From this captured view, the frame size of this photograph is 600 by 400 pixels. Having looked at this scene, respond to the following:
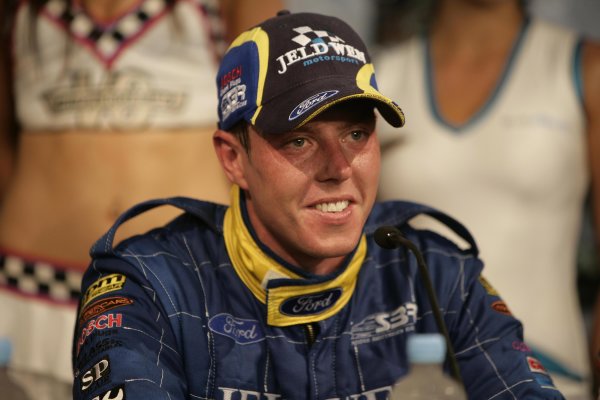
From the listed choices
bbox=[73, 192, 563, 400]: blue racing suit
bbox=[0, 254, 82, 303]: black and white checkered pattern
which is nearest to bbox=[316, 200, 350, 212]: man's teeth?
bbox=[73, 192, 563, 400]: blue racing suit

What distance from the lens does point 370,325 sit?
171cm

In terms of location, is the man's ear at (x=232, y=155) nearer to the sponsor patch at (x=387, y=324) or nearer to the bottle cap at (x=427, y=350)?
the sponsor patch at (x=387, y=324)

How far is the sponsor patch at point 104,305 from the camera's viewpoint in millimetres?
1566

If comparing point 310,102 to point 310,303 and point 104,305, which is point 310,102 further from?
point 104,305

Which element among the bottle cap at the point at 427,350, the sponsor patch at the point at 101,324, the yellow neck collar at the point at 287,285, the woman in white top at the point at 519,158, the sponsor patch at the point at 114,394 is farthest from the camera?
the woman in white top at the point at 519,158

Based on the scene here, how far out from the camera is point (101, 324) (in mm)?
1536

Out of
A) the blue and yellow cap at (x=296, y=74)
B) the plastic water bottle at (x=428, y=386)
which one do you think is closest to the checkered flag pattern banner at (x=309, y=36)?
the blue and yellow cap at (x=296, y=74)

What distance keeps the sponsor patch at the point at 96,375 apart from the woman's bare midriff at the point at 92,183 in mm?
916

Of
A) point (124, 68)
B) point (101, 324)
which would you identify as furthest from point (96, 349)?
point (124, 68)

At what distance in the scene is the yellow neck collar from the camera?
1.64 m

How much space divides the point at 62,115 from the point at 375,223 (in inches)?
37.3

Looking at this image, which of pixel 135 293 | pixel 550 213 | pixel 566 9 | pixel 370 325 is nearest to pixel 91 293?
pixel 135 293

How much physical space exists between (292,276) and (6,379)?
55cm

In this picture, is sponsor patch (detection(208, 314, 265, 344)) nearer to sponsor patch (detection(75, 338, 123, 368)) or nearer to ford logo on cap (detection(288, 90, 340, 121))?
sponsor patch (detection(75, 338, 123, 368))
